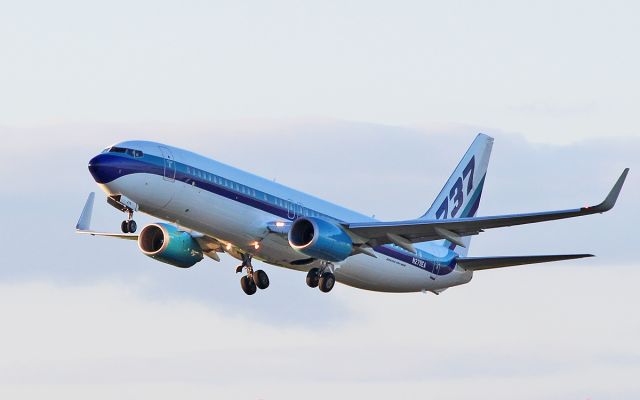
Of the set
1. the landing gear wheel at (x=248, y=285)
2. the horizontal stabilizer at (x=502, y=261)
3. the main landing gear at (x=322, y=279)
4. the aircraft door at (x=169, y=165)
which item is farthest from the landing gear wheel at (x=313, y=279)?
the horizontal stabilizer at (x=502, y=261)

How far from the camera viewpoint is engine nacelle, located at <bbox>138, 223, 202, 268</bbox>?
242ft

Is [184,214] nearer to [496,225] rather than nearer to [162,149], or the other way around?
[162,149]

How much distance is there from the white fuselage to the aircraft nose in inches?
8.4

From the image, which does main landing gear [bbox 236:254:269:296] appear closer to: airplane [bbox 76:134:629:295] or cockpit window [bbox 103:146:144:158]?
airplane [bbox 76:134:629:295]

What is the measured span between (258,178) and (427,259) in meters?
11.7

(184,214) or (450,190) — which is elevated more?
(450,190)

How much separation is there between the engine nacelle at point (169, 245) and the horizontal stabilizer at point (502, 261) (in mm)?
13207

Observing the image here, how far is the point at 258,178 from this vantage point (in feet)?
230

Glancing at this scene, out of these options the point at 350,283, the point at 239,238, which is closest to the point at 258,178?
the point at 239,238

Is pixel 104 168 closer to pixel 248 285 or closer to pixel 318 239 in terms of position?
pixel 318 239

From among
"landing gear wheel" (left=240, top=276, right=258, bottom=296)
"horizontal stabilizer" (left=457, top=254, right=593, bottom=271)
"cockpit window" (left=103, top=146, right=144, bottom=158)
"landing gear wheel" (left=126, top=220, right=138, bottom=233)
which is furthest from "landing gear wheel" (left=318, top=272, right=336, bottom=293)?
"cockpit window" (left=103, top=146, right=144, bottom=158)

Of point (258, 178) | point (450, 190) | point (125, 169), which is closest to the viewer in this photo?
point (125, 169)

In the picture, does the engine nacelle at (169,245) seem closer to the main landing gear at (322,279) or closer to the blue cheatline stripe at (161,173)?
the main landing gear at (322,279)

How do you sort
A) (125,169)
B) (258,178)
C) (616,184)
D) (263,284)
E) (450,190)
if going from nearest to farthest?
(616,184)
(125,169)
(258,178)
(263,284)
(450,190)
